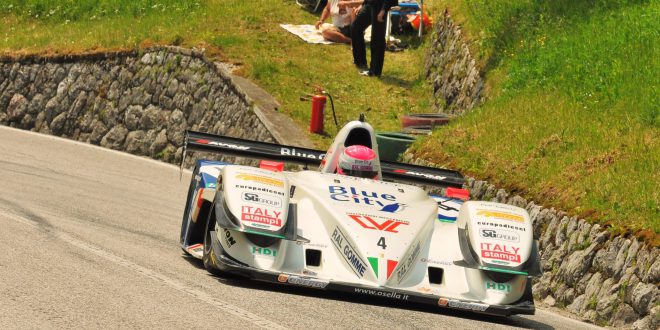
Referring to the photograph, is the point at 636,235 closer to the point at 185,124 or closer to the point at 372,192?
the point at 372,192

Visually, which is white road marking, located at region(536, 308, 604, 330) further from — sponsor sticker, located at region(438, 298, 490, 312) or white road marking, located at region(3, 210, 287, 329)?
white road marking, located at region(3, 210, 287, 329)

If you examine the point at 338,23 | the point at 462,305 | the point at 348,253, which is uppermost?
the point at 338,23

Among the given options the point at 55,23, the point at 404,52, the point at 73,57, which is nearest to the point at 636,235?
the point at 404,52

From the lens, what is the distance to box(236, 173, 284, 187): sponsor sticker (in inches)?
427

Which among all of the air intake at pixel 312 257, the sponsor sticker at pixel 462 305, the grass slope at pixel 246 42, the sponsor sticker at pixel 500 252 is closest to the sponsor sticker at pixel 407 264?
the sponsor sticker at pixel 462 305

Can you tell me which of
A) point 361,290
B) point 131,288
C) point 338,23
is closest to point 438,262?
point 361,290

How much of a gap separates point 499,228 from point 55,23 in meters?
21.8

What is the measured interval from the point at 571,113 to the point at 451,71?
672cm

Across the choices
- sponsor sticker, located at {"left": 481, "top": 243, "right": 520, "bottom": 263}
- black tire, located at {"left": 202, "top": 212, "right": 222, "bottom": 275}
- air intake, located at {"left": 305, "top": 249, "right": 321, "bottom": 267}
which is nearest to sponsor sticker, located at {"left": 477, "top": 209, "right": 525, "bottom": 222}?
sponsor sticker, located at {"left": 481, "top": 243, "right": 520, "bottom": 263}

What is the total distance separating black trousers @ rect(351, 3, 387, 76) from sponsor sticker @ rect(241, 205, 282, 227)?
44.8ft

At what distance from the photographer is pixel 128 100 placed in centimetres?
2502

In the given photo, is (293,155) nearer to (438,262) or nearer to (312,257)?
(312,257)

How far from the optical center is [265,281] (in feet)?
34.4

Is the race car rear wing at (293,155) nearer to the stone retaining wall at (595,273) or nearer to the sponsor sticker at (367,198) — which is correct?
the stone retaining wall at (595,273)
